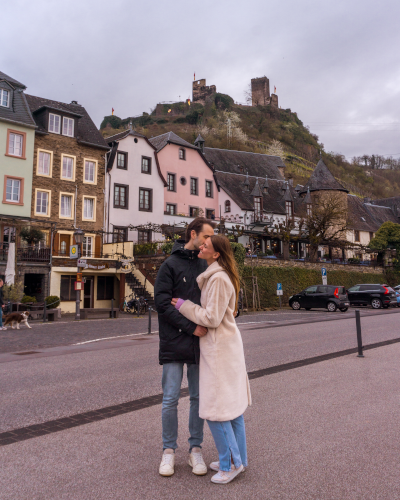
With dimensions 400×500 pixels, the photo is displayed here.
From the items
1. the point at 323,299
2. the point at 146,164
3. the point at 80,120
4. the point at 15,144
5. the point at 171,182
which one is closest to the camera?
the point at 323,299

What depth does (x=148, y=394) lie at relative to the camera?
6.48 meters

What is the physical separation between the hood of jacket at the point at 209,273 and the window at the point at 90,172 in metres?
30.8

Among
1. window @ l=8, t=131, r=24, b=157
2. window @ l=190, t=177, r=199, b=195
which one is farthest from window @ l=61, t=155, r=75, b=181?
window @ l=190, t=177, r=199, b=195

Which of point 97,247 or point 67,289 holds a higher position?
point 97,247

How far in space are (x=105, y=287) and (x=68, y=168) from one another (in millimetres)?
8782

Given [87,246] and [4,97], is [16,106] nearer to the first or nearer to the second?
[4,97]

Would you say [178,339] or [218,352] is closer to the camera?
[218,352]

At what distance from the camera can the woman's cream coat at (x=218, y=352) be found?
3.50 m

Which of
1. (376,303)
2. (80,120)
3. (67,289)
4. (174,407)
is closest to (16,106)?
(80,120)

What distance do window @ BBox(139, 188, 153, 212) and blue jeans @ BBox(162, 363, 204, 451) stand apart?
32.9 metres

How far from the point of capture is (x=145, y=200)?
36.9 m

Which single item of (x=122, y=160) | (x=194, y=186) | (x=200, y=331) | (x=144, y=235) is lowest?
(x=200, y=331)

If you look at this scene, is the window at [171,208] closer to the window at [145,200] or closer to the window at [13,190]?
the window at [145,200]

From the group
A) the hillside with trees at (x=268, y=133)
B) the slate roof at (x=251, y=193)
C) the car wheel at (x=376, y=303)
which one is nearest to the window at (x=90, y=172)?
the slate roof at (x=251, y=193)
